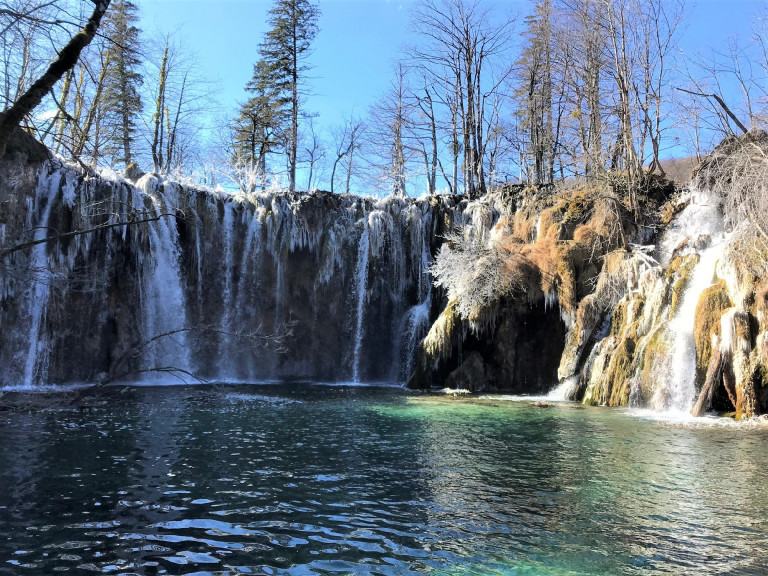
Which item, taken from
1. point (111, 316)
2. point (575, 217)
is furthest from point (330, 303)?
point (575, 217)

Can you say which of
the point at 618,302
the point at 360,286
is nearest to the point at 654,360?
the point at 618,302

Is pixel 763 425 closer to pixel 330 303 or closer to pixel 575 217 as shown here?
pixel 575 217

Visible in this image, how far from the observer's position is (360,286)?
2381 cm

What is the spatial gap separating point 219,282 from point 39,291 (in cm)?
597

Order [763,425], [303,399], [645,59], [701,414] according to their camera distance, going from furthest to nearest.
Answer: [645,59] → [303,399] → [701,414] → [763,425]

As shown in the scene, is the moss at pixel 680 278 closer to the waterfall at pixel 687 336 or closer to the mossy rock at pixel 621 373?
the waterfall at pixel 687 336

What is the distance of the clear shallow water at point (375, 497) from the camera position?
477 cm

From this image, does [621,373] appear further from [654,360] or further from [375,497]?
[375,497]

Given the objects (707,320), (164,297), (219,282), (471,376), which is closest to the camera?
(707,320)

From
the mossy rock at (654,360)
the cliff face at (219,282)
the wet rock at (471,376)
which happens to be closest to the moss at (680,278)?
the mossy rock at (654,360)

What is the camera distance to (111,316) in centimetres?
2003

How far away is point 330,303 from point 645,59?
14.7 m

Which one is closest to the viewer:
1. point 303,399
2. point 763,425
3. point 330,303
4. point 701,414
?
point 763,425

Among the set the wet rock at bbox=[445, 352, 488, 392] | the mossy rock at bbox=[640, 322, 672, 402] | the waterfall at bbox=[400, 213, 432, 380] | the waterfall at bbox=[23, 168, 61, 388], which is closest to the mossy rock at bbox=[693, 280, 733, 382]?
the mossy rock at bbox=[640, 322, 672, 402]
